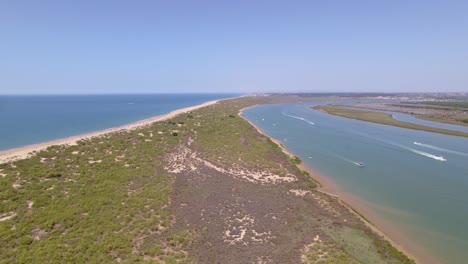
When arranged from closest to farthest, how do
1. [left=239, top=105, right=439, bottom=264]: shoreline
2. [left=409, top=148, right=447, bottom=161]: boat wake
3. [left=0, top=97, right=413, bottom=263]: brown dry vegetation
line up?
[left=0, top=97, right=413, bottom=263]: brown dry vegetation → [left=239, top=105, right=439, bottom=264]: shoreline → [left=409, top=148, right=447, bottom=161]: boat wake

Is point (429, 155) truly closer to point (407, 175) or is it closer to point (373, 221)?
point (407, 175)

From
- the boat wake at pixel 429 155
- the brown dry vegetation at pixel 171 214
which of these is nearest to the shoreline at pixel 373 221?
the brown dry vegetation at pixel 171 214

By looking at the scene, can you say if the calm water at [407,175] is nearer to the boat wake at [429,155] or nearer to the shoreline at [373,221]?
the boat wake at [429,155]

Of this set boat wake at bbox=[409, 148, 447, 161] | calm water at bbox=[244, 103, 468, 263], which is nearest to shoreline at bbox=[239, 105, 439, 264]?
calm water at bbox=[244, 103, 468, 263]

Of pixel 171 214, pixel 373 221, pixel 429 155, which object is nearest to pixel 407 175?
pixel 429 155

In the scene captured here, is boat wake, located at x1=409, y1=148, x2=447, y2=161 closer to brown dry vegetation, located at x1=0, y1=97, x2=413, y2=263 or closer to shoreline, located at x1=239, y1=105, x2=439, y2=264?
shoreline, located at x1=239, y1=105, x2=439, y2=264

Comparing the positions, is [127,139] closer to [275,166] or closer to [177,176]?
[177,176]
